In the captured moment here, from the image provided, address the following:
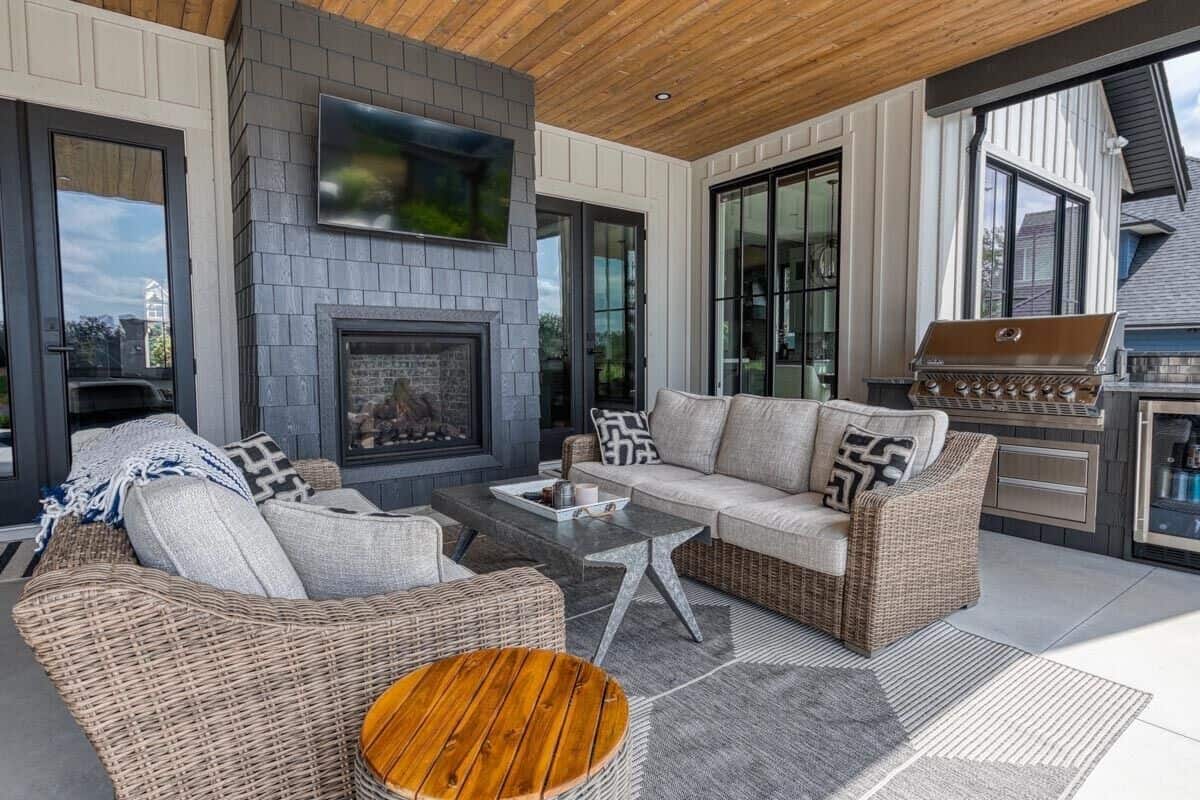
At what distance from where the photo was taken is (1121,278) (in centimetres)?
599

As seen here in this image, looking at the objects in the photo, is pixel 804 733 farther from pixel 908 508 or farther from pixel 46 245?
pixel 46 245

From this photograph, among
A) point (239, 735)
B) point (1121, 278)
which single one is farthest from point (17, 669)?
point (1121, 278)

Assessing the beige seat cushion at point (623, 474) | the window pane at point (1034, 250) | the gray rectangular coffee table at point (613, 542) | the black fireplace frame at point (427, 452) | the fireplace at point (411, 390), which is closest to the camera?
the gray rectangular coffee table at point (613, 542)

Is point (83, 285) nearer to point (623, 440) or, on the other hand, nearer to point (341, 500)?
point (341, 500)

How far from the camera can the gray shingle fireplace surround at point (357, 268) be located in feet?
12.1

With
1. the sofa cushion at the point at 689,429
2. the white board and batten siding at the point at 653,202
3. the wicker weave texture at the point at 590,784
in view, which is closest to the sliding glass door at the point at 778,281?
the white board and batten siding at the point at 653,202

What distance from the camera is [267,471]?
256cm

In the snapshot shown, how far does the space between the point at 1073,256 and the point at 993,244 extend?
1489 millimetres

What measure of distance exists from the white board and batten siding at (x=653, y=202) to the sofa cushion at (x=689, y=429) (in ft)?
8.07

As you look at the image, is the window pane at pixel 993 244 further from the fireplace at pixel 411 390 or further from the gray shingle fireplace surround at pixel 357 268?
the fireplace at pixel 411 390

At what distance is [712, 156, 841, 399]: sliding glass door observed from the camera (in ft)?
17.2

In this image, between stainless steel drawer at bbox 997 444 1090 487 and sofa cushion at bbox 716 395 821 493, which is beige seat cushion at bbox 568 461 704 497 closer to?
sofa cushion at bbox 716 395 821 493

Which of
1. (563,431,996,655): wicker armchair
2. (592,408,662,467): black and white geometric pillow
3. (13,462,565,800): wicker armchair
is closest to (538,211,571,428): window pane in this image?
(592,408,662,467): black and white geometric pillow

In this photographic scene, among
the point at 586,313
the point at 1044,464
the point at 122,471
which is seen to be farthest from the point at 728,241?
the point at 122,471
